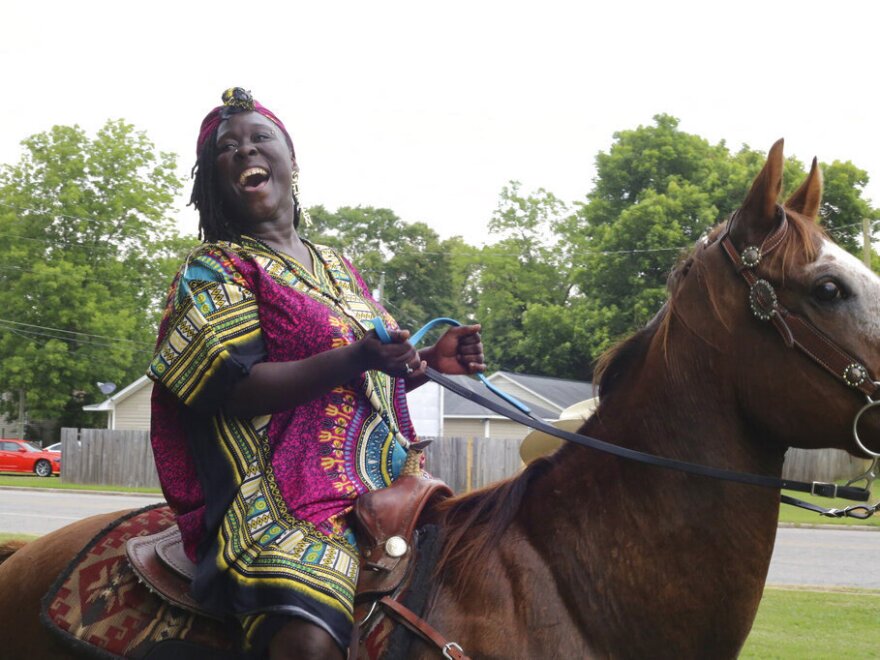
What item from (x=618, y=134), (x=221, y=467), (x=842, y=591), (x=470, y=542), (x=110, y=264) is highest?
(x=618, y=134)

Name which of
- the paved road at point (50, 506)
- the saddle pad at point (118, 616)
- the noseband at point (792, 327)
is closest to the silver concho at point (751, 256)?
the noseband at point (792, 327)

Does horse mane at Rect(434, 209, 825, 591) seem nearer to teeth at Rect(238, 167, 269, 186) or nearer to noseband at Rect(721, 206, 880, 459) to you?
noseband at Rect(721, 206, 880, 459)

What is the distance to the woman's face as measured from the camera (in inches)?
116

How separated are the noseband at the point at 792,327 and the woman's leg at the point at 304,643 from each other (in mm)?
1414

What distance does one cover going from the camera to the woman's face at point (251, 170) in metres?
2.96

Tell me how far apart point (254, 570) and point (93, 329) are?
39.2 meters

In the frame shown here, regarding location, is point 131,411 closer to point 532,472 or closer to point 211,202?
point 211,202

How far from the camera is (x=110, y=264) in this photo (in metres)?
40.5

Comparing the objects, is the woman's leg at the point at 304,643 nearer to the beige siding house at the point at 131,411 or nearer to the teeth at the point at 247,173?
the teeth at the point at 247,173

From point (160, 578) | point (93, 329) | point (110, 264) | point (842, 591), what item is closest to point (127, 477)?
point (93, 329)

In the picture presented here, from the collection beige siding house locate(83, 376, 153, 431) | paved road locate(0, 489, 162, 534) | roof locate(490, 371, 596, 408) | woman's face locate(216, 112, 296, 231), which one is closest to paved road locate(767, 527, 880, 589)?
woman's face locate(216, 112, 296, 231)

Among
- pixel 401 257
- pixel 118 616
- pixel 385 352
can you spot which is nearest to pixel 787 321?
pixel 385 352

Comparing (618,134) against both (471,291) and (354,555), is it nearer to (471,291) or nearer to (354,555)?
(471,291)

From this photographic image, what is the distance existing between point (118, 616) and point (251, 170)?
148cm
